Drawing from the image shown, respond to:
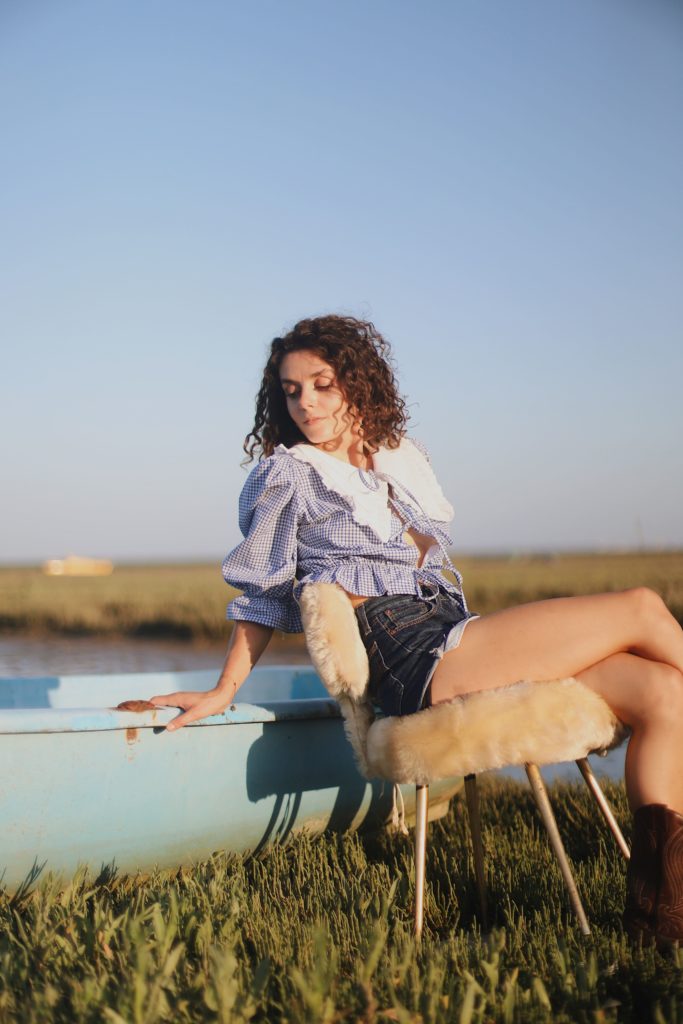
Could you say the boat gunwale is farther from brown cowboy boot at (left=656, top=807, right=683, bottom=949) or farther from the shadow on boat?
brown cowboy boot at (left=656, top=807, right=683, bottom=949)

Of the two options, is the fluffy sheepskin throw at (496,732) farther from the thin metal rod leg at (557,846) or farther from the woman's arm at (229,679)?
the woman's arm at (229,679)

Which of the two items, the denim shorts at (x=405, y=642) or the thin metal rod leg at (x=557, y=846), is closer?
the thin metal rod leg at (x=557, y=846)

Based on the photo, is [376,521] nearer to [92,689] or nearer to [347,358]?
[347,358]

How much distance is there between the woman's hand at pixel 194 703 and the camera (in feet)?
10.2

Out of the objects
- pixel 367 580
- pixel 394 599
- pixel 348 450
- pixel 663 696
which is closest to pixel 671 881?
pixel 663 696

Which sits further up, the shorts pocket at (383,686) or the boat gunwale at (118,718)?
the shorts pocket at (383,686)

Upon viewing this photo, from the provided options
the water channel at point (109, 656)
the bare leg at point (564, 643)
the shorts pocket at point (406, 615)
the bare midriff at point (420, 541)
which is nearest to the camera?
the bare leg at point (564, 643)

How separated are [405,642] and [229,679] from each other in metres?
0.62

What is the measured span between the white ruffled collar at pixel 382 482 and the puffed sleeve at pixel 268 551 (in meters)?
0.11

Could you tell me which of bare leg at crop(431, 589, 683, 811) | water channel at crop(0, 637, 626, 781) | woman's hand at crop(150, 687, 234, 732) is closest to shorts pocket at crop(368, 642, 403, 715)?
bare leg at crop(431, 589, 683, 811)

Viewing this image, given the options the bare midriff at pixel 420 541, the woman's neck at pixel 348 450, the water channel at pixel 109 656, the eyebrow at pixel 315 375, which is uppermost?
the eyebrow at pixel 315 375

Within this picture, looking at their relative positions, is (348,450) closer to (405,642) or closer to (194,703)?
(405,642)

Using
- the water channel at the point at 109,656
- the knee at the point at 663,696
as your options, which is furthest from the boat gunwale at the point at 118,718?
the water channel at the point at 109,656

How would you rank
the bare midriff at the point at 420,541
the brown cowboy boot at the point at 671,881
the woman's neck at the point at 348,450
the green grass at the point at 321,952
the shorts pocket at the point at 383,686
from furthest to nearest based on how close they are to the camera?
the woman's neck at the point at 348,450
the bare midriff at the point at 420,541
the shorts pocket at the point at 383,686
the brown cowboy boot at the point at 671,881
the green grass at the point at 321,952
